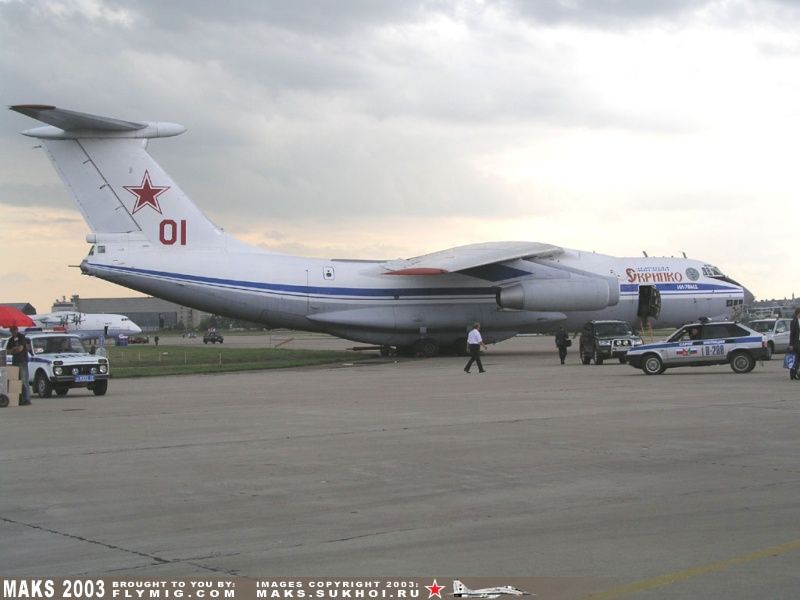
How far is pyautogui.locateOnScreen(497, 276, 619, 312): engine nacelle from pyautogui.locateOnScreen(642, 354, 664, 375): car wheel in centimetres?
1302

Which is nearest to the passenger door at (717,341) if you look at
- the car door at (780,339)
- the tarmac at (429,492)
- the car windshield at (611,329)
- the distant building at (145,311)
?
the tarmac at (429,492)

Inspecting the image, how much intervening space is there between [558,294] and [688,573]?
3419 centimetres

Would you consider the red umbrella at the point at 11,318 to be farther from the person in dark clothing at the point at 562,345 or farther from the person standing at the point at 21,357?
the person in dark clothing at the point at 562,345

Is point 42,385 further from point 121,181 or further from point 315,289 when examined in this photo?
point 315,289

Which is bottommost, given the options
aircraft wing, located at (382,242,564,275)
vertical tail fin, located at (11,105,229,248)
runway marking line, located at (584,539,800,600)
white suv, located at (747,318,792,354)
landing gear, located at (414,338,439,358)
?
runway marking line, located at (584,539,800,600)

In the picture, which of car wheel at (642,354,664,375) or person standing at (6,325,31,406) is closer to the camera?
person standing at (6,325,31,406)

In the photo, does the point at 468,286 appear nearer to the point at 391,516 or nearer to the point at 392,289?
the point at 392,289

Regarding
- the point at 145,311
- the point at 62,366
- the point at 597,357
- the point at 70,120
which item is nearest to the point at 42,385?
the point at 62,366

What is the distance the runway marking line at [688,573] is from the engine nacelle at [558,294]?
33.0 m

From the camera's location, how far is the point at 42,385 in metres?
25.3

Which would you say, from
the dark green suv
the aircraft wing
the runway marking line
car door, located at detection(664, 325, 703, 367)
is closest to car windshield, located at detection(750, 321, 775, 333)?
the dark green suv

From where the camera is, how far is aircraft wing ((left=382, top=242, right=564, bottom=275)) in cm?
3984

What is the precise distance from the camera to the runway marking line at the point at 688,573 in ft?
21.4

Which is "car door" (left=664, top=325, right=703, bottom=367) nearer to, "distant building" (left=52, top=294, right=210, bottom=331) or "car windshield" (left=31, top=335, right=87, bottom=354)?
"car windshield" (left=31, top=335, right=87, bottom=354)
